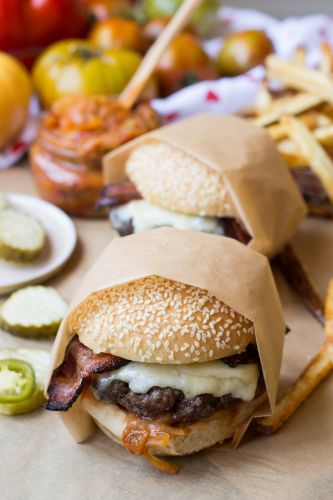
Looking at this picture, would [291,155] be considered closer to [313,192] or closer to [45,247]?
[313,192]

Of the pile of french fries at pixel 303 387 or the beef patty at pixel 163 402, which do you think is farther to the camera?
the pile of french fries at pixel 303 387

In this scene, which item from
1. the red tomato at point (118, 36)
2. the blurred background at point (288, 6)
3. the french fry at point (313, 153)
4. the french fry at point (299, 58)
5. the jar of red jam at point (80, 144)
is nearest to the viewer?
the french fry at point (313, 153)

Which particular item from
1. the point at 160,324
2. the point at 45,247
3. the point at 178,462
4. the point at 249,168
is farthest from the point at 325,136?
the point at 178,462

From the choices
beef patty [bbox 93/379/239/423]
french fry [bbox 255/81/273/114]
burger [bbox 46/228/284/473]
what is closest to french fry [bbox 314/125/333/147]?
french fry [bbox 255/81/273/114]

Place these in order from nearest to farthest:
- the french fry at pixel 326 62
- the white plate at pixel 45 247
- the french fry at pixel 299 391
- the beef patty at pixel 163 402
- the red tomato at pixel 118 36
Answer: the beef patty at pixel 163 402 → the french fry at pixel 299 391 → the white plate at pixel 45 247 → the french fry at pixel 326 62 → the red tomato at pixel 118 36

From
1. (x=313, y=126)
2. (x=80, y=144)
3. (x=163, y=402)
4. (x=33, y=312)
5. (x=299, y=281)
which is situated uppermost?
(x=313, y=126)

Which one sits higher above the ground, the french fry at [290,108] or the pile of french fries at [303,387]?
the french fry at [290,108]

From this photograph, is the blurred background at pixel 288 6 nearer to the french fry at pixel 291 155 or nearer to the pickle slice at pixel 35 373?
the french fry at pixel 291 155

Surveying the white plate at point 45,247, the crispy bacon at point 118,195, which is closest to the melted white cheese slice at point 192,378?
the white plate at point 45,247
